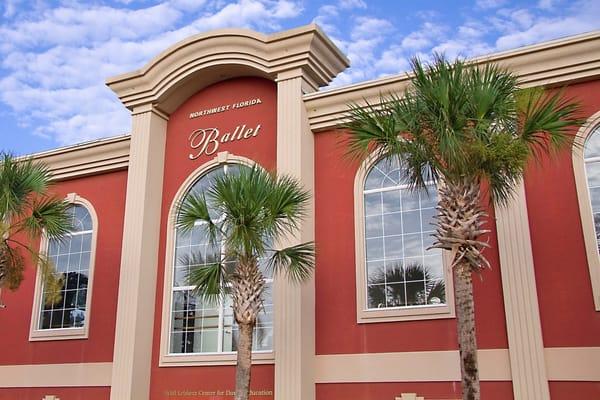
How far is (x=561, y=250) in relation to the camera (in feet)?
36.5

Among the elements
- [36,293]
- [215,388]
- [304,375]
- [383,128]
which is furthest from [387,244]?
[36,293]

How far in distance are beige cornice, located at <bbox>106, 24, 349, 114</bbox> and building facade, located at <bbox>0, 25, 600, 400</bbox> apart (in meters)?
0.04

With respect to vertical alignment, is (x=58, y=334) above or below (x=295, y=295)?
below

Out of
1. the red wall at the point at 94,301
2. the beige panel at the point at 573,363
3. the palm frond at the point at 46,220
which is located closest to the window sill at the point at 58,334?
the red wall at the point at 94,301

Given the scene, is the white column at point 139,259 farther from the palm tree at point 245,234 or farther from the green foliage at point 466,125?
the green foliage at point 466,125

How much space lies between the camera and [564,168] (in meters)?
11.5

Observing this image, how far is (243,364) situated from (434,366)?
3.43 m

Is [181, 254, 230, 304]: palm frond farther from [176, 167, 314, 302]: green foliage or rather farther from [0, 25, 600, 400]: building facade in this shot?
[0, 25, 600, 400]: building facade

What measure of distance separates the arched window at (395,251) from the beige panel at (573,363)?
1919mm

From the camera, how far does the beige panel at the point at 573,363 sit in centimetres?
1041

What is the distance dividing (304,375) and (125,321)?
14.2 feet

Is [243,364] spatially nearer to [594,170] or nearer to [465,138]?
[465,138]

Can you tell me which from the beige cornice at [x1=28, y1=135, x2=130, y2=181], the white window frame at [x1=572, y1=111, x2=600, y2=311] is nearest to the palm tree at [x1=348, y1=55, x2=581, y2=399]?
the white window frame at [x1=572, y1=111, x2=600, y2=311]

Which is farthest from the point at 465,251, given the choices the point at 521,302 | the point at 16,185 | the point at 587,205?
the point at 16,185
